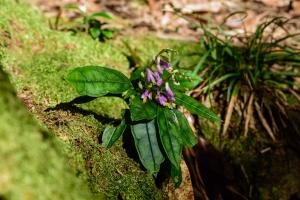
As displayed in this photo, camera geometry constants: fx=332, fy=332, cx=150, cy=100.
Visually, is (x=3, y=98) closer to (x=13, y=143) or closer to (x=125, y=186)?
(x=13, y=143)

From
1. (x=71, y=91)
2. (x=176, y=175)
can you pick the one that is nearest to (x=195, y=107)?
(x=176, y=175)

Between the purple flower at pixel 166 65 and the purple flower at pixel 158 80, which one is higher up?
the purple flower at pixel 166 65

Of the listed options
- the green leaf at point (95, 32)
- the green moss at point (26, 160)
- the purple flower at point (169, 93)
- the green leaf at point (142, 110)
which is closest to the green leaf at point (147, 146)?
the green leaf at point (142, 110)

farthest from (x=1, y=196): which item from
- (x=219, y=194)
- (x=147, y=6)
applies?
(x=147, y=6)

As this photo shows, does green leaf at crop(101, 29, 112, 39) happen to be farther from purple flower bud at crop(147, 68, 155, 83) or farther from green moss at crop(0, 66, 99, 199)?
green moss at crop(0, 66, 99, 199)

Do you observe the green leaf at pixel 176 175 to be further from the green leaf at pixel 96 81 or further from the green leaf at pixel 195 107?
the green leaf at pixel 96 81

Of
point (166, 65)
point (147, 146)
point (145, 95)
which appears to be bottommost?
point (147, 146)

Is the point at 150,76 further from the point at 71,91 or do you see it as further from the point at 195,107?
the point at 71,91
